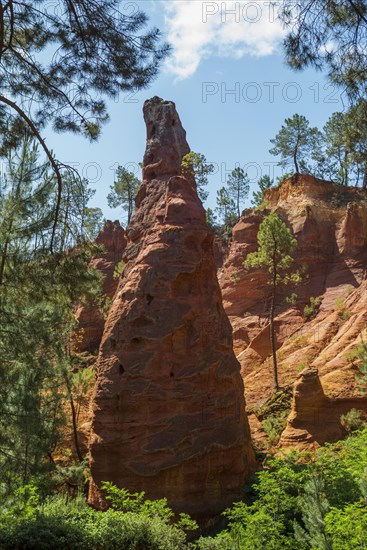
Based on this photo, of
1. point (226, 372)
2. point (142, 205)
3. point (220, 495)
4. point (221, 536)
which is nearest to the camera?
point (221, 536)

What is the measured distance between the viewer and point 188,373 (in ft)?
45.6

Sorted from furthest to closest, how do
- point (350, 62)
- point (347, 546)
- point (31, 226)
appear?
point (31, 226) < point (350, 62) < point (347, 546)

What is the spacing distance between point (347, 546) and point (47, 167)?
7.90 m

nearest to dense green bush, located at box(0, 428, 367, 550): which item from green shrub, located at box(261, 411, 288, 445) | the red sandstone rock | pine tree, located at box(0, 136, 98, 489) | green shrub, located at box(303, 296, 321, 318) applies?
pine tree, located at box(0, 136, 98, 489)

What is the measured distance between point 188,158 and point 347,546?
44.9ft

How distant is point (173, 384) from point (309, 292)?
61.5 feet

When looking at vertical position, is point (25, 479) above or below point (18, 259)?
below

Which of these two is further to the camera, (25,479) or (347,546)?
(25,479)

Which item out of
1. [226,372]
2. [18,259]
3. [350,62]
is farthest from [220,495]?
[350,62]

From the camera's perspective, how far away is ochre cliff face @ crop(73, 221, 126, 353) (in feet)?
113

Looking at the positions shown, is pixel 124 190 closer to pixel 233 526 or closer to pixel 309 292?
pixel 309 292

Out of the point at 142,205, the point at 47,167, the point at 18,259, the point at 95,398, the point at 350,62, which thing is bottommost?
the point at 95,398

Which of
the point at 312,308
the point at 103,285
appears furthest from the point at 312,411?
the point at 103,285

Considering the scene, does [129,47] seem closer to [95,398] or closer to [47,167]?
[47,167]
